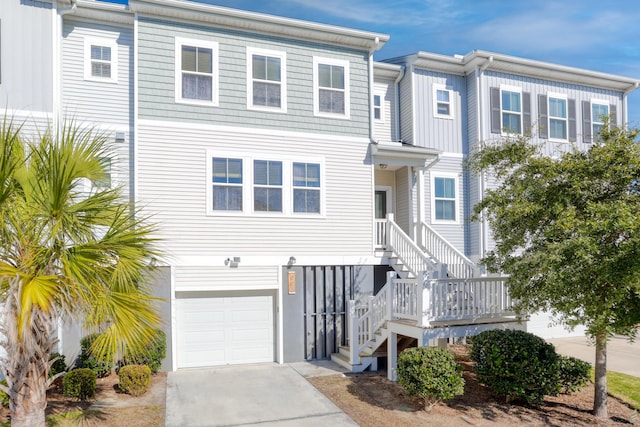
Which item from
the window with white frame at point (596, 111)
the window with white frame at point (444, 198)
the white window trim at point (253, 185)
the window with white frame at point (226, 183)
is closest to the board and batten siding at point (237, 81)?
the white window trim at point (253, 185)

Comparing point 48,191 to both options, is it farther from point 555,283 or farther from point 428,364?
point 555,283

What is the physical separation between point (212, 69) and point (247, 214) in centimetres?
377

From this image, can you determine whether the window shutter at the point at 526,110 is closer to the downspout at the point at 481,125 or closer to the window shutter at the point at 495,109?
the window shutter at the point at 495,109

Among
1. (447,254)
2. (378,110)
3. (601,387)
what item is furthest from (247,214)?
(601,387)

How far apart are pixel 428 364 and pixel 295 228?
5.33m

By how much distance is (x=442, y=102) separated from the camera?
51.7 ft

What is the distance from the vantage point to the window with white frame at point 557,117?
53.9 ft

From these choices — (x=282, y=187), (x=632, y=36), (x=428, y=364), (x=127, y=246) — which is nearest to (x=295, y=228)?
(x=282, y=187)

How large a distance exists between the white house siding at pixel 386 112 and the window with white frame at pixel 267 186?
4.44m

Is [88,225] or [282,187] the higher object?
[282,187]

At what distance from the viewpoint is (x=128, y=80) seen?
12.4 m

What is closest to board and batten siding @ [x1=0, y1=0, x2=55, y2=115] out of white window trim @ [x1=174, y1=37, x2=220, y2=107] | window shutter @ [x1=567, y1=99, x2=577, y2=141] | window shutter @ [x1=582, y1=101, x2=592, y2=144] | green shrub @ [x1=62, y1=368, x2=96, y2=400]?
white window trim @ [x1=174, y1=37, x2=220, y2=107]

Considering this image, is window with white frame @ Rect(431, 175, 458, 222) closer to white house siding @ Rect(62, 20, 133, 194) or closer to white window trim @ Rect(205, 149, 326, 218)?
white window trim @ Rect(205, 149, 326, 218)

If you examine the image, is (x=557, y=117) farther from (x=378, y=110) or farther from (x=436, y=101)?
(x=378, y=110)
